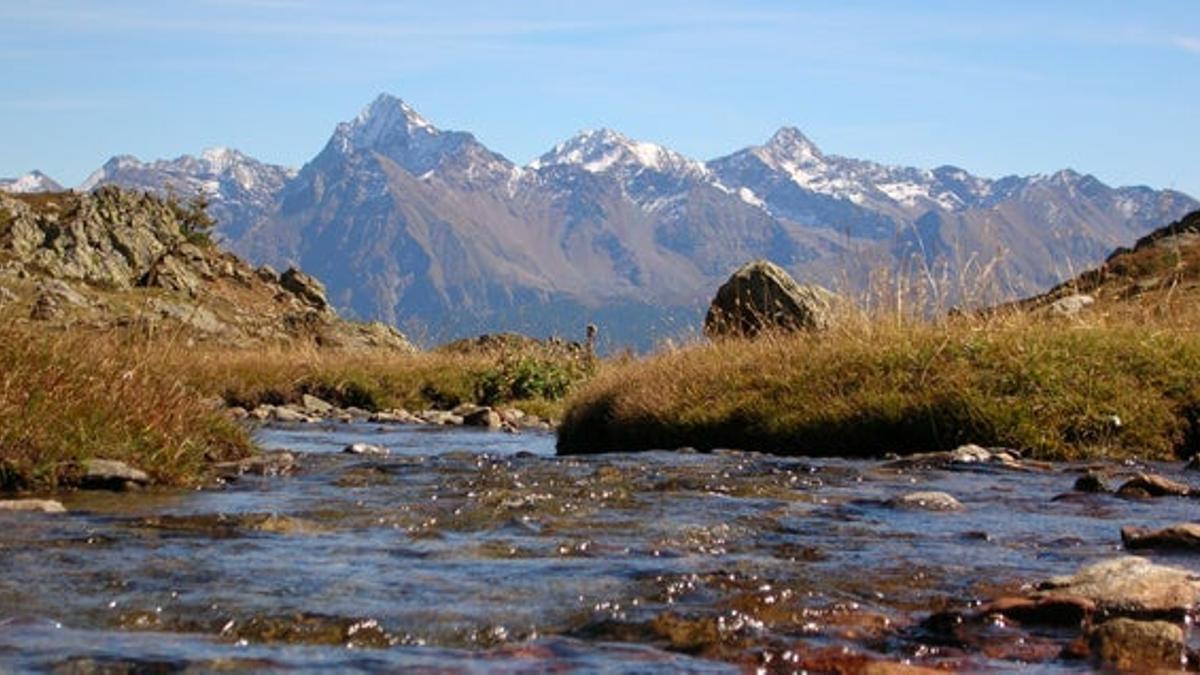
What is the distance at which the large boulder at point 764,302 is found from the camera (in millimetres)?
25969

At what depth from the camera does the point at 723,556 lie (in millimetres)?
8523

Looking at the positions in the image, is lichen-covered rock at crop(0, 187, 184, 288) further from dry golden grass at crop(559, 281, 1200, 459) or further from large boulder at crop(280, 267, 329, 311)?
dry golden grass at crop(559, 281, 1200, 459)

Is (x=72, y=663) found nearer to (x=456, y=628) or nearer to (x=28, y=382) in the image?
(x=456, y=628)

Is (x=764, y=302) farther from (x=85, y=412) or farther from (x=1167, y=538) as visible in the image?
(x=1167, y=538)

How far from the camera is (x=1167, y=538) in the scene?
29.0 feet

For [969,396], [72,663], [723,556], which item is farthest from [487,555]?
[969,396]

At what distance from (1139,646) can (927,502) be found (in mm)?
5333

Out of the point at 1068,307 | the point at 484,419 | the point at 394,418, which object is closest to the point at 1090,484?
the point at 1068,307

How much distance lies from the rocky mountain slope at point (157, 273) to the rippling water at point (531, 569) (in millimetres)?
37561

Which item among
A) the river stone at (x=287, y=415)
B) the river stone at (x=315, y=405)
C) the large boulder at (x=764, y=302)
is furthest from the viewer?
the river stone at (x=315, y=405)

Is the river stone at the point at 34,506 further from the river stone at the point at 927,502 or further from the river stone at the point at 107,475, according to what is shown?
the river stone at the point at 927,502

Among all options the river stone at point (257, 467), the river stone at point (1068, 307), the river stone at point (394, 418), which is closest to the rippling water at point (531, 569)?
the river stone at point (257, 467)

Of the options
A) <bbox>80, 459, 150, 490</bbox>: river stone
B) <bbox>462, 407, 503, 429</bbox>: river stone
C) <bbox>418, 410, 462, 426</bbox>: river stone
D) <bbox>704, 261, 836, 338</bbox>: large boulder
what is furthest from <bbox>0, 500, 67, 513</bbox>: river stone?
<bbox>418, 410, 462, 426</bbox>: river stone

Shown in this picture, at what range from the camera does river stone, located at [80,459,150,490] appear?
1109cm
